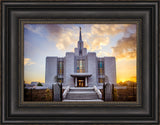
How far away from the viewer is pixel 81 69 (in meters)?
20.0

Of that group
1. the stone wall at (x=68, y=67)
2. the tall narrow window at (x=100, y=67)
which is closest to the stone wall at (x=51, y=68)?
the stone wall at (x=68, y=67)

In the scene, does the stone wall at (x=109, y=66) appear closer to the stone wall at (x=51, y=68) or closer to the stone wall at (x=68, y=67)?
the stone wall at (x=68, y=67)

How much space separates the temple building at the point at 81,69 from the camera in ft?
61.9

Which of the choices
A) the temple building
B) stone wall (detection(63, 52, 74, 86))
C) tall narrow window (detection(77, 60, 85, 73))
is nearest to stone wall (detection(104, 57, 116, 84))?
the temple building

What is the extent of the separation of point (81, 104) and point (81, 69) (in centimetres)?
1572

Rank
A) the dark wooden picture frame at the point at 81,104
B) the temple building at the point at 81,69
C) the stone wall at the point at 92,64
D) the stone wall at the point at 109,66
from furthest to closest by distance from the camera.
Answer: the stone wall at the point at 92,64
the stone wall at the point at 109,66
the temple building at the point at 81,69
the dark wooden picture frame at the point at 81,104

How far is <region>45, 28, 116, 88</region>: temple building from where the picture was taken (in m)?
18.9

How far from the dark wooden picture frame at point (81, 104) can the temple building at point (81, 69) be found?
14221 mm

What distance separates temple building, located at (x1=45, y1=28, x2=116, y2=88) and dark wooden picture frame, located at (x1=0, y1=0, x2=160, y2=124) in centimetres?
1422

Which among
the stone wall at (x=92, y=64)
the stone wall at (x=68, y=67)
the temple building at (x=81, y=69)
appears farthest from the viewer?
the stone wall at (x=92, y=64)

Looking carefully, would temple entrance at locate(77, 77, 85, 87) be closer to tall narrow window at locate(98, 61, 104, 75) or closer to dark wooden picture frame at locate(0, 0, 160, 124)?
tall narrow window at locate(98, 61, 104, 75)
